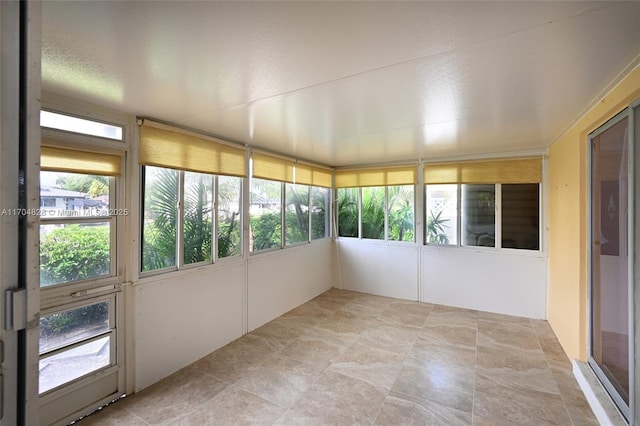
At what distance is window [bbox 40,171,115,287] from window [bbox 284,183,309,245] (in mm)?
2366

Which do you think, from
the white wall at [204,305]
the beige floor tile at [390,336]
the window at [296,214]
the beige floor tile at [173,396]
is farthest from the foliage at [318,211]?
the beige floor tile at [173,396]

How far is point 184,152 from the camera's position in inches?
108

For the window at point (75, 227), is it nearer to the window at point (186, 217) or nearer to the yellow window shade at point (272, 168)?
the window at point (186, 217)

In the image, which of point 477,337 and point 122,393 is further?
point 477,337

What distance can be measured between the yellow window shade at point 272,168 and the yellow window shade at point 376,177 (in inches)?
53.1

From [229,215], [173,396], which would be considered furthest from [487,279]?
[173,396]

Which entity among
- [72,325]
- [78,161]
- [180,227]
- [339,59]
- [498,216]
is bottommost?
[72,325]

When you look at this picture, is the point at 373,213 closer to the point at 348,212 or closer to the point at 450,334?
the point at 348,212

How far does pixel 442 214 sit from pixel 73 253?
4.57 m

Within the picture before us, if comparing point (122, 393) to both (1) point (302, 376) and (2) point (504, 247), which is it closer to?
(1) point (302, 376)

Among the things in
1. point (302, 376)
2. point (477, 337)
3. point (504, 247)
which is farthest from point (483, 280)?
point (302, 376)

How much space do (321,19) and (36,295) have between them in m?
1.37

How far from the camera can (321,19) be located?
1.20 m

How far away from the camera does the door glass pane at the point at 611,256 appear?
196 centimetres
